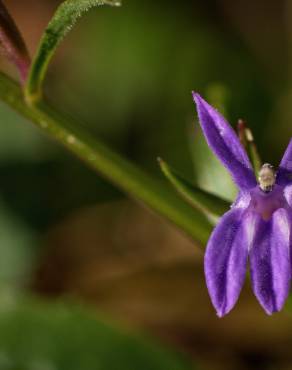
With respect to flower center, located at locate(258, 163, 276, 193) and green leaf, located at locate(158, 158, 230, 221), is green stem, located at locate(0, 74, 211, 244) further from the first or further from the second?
flower center, located at locate(258, 163, 276, 193)

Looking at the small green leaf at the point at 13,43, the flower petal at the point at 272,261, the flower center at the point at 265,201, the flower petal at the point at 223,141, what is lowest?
the flower petal at the point at 272,261

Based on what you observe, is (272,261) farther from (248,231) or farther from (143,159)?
(143,159)

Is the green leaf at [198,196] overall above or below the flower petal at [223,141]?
below

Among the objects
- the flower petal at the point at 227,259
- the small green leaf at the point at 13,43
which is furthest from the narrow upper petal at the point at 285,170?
the small green leaf at the point at 13,43

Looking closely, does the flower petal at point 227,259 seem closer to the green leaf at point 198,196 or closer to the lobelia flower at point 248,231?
the lobelia flower at point 248,231

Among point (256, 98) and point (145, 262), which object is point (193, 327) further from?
point (256, 98)

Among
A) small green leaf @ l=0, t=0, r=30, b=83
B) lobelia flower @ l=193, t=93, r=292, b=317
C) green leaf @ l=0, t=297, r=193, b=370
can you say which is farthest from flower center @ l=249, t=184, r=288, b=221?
green leaf @ l=0, t=297, r=193, b=370

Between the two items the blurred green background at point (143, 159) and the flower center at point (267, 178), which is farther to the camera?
the blurred green background at point (143, 159)
